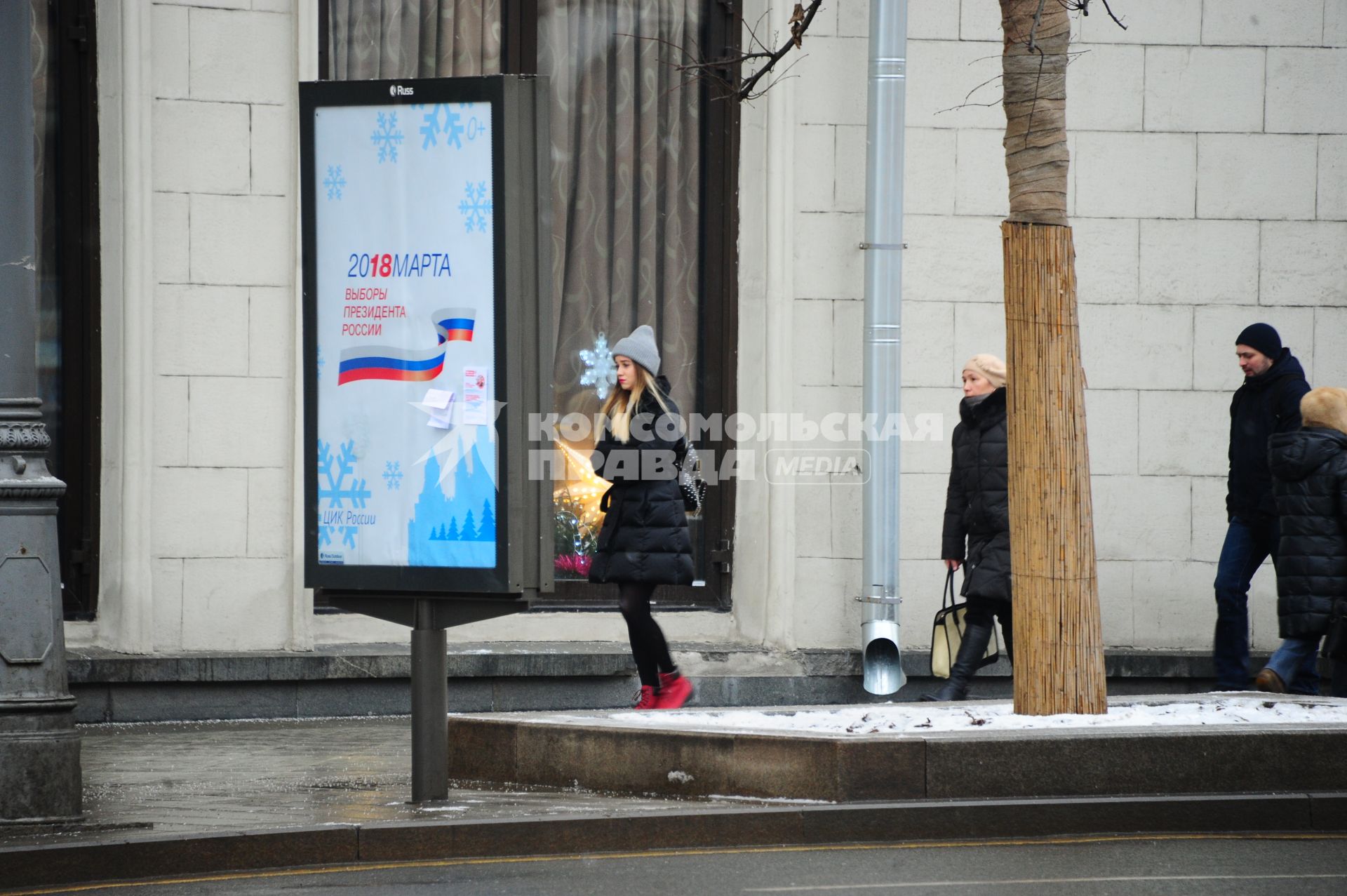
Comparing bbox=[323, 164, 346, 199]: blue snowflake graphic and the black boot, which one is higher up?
bbox=[323, 164, 346, 199]: blue snowflake graphic

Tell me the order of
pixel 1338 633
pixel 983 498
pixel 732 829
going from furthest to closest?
pixel 983 498 < pixel 1338 633 < pixel 732 829

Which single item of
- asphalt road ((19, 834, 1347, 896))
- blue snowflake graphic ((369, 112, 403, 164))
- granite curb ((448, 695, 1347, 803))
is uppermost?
blue snowflake graphic ((369, 112, 403, 164))

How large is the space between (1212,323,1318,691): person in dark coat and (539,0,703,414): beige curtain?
3483mm

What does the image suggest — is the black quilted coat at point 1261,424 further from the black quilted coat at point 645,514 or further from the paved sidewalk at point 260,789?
the paved sidewalk at point 260,789

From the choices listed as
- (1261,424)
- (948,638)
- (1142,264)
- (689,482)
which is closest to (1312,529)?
(1261,424)

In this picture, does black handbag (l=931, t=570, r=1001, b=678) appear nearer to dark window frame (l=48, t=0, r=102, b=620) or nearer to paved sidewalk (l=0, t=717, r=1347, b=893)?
paved sidewalk (l=0, t=717, r=1347, b=893)

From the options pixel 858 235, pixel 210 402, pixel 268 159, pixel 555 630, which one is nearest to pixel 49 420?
pixel 210 402

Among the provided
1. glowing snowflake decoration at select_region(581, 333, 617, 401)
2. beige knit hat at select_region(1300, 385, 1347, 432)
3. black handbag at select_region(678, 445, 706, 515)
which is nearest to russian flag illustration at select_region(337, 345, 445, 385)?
black handbag at select_region(678, 445, 706, 515)

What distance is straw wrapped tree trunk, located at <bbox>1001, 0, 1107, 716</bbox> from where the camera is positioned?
757cm

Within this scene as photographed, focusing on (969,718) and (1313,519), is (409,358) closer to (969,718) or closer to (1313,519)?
(969,718)

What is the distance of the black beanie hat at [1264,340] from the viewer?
10.0m

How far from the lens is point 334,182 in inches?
274

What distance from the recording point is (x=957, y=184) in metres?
11.4

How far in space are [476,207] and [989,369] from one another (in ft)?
13.5
